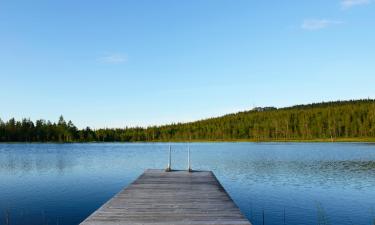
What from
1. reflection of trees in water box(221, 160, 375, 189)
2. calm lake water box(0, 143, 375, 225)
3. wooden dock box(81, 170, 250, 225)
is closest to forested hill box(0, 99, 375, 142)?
reflection of trees in water box(221, 160, 375, 189)

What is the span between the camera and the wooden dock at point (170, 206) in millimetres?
12656

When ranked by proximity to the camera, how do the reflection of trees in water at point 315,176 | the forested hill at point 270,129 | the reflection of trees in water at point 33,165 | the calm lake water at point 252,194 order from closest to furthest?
the calm lake water at point 252,194
the reflection of trees in water at point 315,176
the reflection of trees in water at point 33,165
the forested hill at point 270,129

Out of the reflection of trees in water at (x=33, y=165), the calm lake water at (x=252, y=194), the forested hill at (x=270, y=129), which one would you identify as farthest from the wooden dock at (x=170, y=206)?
the forested hill at (x=270, y=129)

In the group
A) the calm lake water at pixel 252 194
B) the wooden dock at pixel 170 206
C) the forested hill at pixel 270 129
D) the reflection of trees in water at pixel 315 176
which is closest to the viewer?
the wooden dock at pixel 170 206

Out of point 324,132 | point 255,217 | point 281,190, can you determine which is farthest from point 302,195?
point 324,132

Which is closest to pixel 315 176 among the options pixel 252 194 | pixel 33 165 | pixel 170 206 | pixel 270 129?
pixel 252 194

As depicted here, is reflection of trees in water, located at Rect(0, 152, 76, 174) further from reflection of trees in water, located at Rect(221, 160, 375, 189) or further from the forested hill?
the forested hill

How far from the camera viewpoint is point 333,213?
2155 cm

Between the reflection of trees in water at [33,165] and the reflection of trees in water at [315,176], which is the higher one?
the reflection of trees in water at [33,165]

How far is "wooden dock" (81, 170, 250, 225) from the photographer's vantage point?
12.7 meters

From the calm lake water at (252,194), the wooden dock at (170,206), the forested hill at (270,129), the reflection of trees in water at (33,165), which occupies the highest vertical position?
the forested hill at (270,129)

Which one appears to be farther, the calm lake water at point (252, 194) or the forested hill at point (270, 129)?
the forested hill at point (270, 129)

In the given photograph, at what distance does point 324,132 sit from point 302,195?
435 ft

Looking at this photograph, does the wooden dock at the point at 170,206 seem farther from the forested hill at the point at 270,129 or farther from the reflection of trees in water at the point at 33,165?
the forested hill at the point at 270,129
